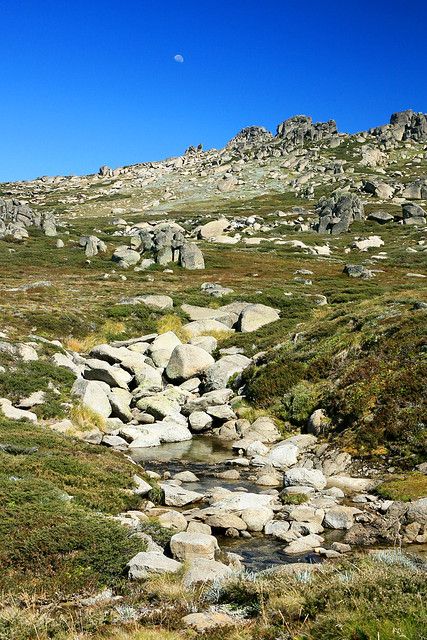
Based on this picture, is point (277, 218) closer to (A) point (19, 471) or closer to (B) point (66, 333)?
(B) point (66, 333)

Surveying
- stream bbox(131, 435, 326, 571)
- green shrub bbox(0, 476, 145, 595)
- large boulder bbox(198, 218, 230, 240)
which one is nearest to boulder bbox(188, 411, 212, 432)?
stream bbox(131, 435, 326, 571)

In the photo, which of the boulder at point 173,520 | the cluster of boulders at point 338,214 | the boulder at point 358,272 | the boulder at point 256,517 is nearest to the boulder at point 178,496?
the boulder at point 173,520

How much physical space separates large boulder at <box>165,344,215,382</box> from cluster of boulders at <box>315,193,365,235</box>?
97184 mm

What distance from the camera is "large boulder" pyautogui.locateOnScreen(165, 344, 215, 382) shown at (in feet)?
98.6

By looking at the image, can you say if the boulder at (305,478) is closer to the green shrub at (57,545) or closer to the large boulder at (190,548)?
the large boulder at (190,548)

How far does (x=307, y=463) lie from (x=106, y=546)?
1025 centimetres

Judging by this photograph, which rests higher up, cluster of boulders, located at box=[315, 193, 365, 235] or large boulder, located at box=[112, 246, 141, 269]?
cluster of boulders, located at box=[315, 193, 365, 235]

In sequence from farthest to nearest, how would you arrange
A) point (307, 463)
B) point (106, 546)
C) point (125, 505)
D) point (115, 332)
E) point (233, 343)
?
point (115, 332), point (233, 343), point (307, 463), point (125, 505), point (106, 546)

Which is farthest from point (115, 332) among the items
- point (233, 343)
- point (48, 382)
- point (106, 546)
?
point (106, 546)

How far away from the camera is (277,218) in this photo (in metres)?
135

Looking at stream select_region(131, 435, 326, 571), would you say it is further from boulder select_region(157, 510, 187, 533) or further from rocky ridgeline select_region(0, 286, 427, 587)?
boulder select_region(157, 510, 187, 533)

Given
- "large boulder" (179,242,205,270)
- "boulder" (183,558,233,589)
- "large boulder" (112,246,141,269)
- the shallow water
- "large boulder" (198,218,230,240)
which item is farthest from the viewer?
"large boulder" (198,218,230,240)

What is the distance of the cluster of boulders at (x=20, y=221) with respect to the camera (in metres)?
Result: 96.4

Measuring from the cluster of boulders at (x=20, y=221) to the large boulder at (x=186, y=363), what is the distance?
72.0 m
